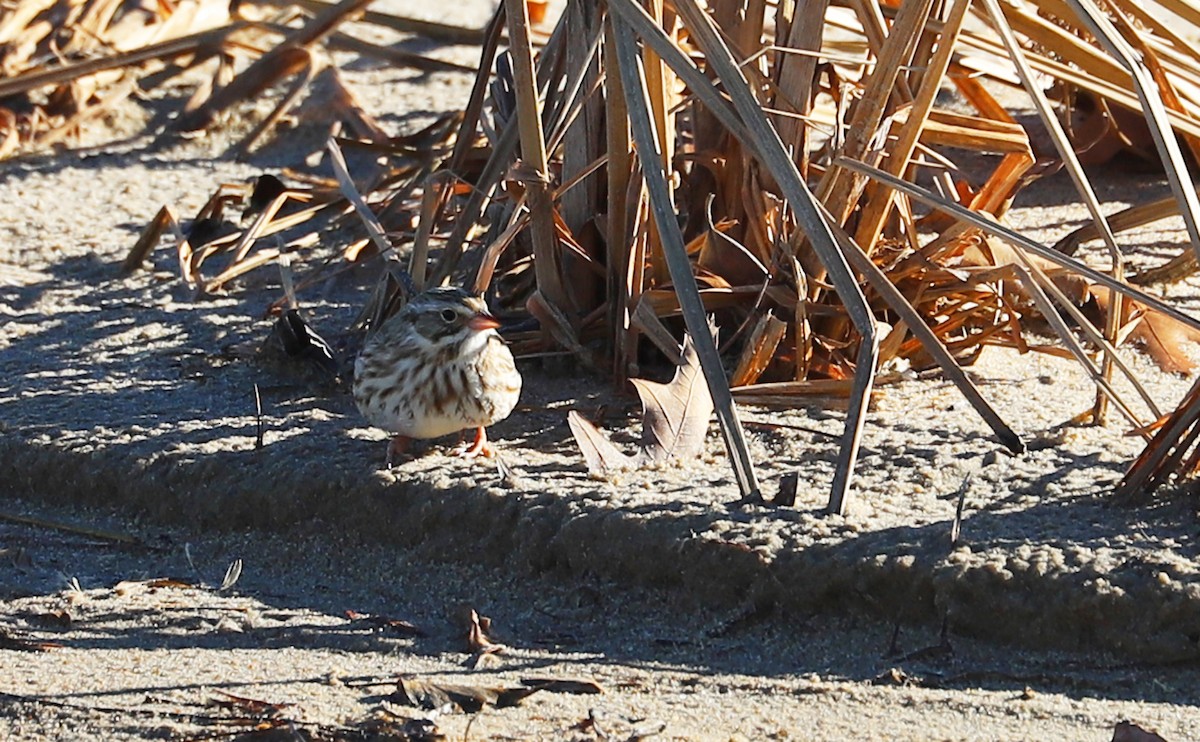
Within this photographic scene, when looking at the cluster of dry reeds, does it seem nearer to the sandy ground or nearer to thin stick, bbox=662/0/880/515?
thin stick, bbox=662/0/880/515

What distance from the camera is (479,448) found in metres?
4.11

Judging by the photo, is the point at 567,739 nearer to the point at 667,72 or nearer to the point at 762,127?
the point at 762,127

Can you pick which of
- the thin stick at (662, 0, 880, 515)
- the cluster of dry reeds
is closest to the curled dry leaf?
the cluster of dry reeds

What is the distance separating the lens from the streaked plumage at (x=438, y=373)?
4102mm

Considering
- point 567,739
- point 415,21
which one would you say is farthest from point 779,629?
point 415,21

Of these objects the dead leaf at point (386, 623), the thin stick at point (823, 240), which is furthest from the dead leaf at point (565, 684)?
the thin stick at point (823, 240)

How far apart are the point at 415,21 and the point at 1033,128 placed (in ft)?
8.15

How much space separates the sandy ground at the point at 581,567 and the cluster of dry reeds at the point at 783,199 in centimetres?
16

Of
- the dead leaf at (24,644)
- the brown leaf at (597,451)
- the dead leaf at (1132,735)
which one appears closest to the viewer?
the dead leaf at (1132,735)

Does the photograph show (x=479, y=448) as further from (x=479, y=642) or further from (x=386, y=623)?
(x=479, y=642)

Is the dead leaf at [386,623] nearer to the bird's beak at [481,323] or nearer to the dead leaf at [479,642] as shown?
the dead leaf at [479,642]

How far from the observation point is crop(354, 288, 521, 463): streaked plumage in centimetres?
410

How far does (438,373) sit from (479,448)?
211mm

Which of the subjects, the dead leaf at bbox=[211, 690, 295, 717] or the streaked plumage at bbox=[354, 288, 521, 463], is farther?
the streaked plumage at bbox=[354, 288, 521, 463]
